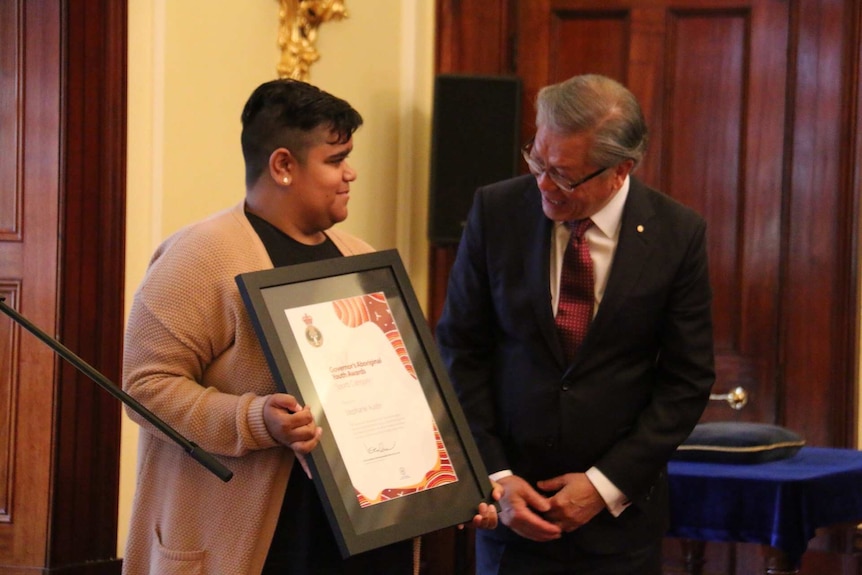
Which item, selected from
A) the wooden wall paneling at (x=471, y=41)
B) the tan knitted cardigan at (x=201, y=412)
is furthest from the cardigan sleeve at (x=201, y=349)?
the wooden wall paneling at (x=471, y=41)

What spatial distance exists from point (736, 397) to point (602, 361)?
2275 millimetres

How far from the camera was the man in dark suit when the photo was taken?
2.13 meters

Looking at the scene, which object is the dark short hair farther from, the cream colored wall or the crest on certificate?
the cream colored wall

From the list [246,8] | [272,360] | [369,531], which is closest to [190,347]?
[272,360]

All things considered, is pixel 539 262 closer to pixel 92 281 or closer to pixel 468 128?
pixel 92 281

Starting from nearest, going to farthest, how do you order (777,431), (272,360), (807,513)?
(272,360)
(807,513)
(777,431)

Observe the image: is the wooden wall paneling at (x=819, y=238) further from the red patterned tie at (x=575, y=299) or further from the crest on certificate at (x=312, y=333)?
the crest on certificate at (x=312, y=333)

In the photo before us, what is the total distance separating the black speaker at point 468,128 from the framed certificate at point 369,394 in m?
2.32

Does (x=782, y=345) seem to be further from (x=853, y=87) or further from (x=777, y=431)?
(x=777, y=431)

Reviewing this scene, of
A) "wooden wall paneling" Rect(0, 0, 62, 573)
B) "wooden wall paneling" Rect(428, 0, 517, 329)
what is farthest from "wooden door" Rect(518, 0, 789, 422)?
"wooden wall paneling" Rect(0, 0, 62, 573)

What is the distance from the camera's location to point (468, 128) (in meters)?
4.35

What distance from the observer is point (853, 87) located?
164 inches

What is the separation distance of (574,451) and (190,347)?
78 cm

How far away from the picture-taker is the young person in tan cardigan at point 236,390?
1.85m
